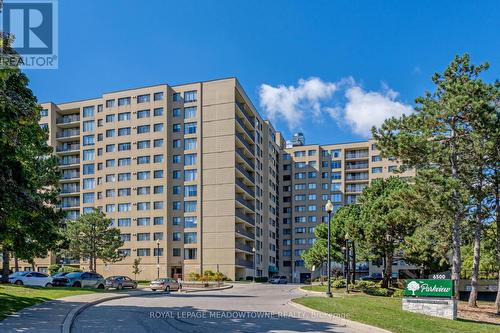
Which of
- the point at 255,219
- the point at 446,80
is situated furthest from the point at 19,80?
the point at 255,219

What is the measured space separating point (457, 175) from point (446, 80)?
5397 millimetres

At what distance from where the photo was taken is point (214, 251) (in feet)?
259

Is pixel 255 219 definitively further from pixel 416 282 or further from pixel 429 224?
pixel 416 282

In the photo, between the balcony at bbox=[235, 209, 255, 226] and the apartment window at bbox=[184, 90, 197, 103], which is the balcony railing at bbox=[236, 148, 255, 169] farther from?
the apartment window at bbox=[184, 90, 197, 103]

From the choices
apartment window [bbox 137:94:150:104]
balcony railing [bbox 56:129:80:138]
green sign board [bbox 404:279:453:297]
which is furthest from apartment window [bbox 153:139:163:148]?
green sign board [bbox 404:279:453:297]

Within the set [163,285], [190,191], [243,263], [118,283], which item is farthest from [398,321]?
[190,191]

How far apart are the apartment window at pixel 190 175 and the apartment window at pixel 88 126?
822 inches

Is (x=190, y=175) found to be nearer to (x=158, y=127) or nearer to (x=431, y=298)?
(x=158, y=127)

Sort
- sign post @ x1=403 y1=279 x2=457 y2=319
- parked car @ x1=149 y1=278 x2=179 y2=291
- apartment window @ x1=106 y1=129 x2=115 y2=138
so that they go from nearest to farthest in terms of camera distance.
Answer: sign post @ x1=403 y1=279 x2=457 y2=319 < parked car @ x1=149 y1=278 x2=179 y2=291 < apartment window @ x1=106 y1=129 x2=115 y2=138

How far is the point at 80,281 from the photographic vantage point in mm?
39844

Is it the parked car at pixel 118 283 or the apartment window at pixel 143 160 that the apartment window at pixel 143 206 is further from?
the parked car at pixel 118 283

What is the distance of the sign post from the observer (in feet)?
70.9

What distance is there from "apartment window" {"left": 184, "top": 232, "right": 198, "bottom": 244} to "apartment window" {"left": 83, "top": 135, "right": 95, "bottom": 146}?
25095mm

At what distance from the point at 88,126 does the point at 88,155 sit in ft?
17.0
